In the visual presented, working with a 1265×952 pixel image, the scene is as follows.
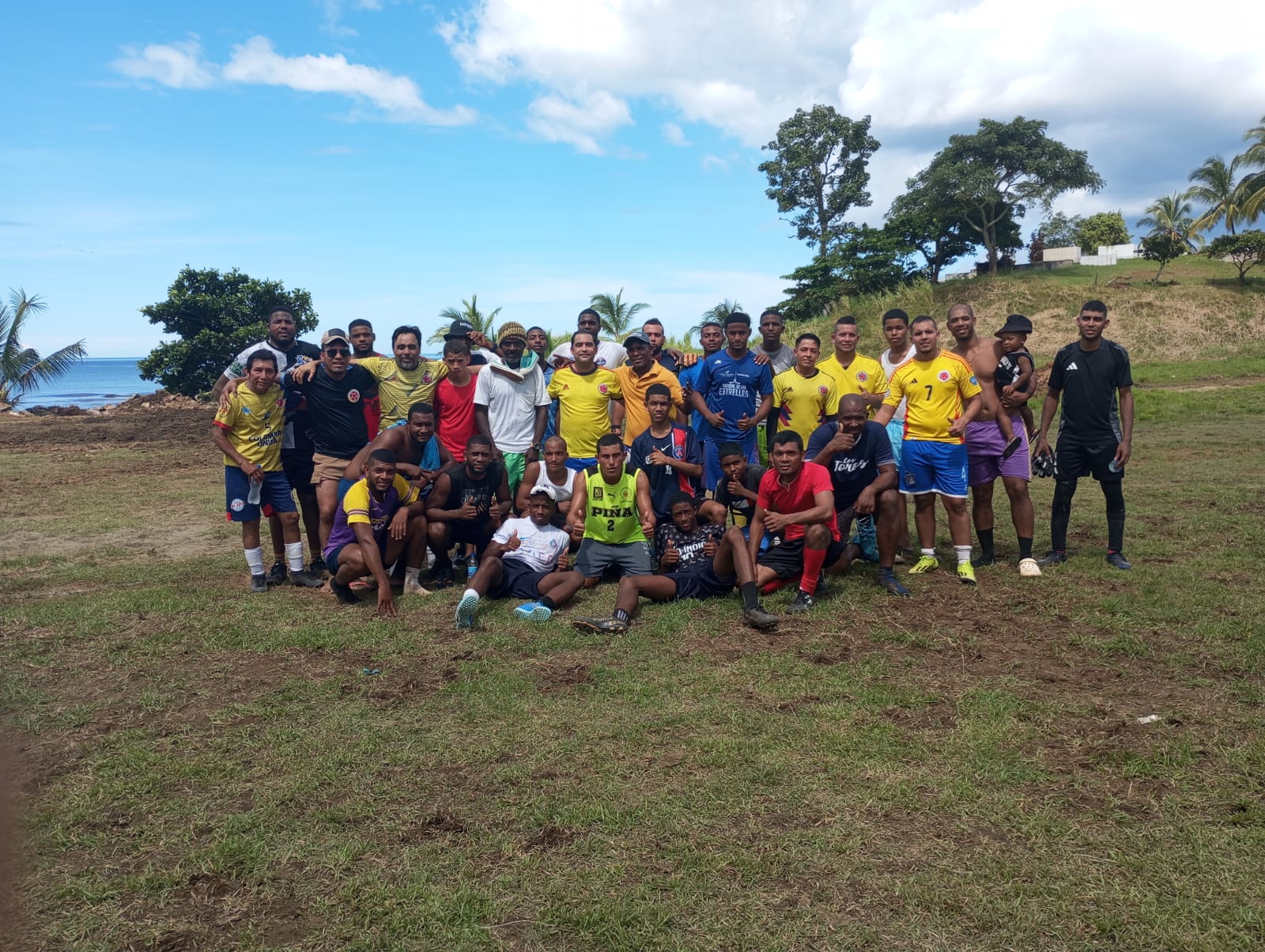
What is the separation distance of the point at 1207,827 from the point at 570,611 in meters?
4.30

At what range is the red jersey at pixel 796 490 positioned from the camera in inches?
265

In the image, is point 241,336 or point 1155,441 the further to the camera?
point 241,336

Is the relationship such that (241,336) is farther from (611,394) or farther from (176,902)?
(176,902)

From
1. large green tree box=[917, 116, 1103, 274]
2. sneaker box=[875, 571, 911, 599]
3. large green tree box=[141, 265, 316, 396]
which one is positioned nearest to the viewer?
sneaker box=[875, 571, 911, 599]

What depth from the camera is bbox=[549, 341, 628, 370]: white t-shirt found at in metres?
9.30

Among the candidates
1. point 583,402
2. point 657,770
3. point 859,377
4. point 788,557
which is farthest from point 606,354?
point 657,770

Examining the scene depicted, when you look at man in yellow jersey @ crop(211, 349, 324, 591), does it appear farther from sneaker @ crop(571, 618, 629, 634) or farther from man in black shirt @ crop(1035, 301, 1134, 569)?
man in black shirt @ crop(1035, 301, 1134, 569)

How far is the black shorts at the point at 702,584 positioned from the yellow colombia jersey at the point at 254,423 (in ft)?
12.0

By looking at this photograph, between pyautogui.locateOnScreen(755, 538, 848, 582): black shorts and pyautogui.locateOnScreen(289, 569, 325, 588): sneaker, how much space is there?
3.82m

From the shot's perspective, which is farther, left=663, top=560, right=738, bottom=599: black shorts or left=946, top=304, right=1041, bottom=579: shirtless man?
left=946, top=304, right=1041, bottom=579: shirtless man

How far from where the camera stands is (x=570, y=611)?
6832 mm

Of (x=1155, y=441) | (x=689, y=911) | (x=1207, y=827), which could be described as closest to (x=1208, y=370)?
(x=1155, y=441)

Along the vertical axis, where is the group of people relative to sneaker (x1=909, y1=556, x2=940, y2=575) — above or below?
above

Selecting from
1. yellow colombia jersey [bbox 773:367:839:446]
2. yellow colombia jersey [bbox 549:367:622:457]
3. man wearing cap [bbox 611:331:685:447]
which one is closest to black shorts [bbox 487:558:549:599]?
yellow colombia jersey [bbox 549:367:622:457]
